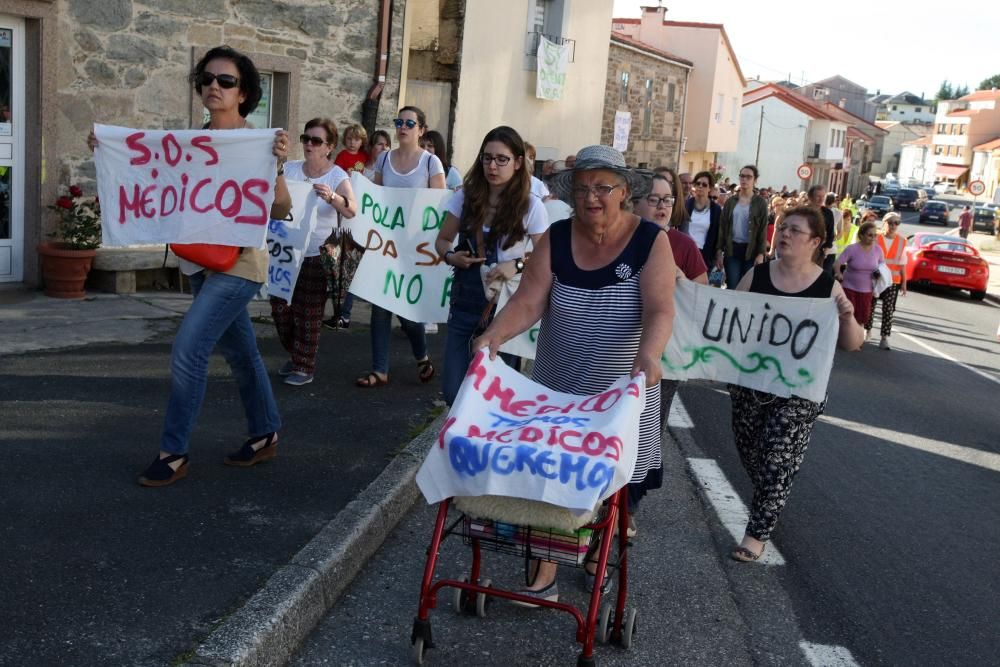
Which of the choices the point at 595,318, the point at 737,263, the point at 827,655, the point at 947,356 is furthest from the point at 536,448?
the point at 947,356

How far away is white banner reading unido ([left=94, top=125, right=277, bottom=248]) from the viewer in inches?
208

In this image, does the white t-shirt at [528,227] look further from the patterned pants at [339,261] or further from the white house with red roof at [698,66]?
the white house with red roof at [698,66]

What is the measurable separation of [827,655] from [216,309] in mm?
3076

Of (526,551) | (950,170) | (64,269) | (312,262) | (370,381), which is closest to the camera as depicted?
(526,551)

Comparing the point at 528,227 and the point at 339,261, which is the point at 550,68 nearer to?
the point at 339,261

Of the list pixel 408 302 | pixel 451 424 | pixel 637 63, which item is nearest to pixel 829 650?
pixel 451 424

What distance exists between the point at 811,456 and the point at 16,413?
5260 millimetres

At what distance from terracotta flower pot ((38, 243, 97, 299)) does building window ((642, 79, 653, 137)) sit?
96.5 feet

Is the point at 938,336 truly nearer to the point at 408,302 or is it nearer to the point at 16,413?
the point at 408,302

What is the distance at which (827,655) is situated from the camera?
14.4 feet

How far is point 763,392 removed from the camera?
550 cm

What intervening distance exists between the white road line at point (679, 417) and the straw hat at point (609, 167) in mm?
3788

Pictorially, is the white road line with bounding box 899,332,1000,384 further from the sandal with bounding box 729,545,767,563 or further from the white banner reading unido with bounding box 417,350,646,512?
the white banner reading unido with bounding box 417,350,646,512

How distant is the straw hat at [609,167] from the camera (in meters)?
4.18
